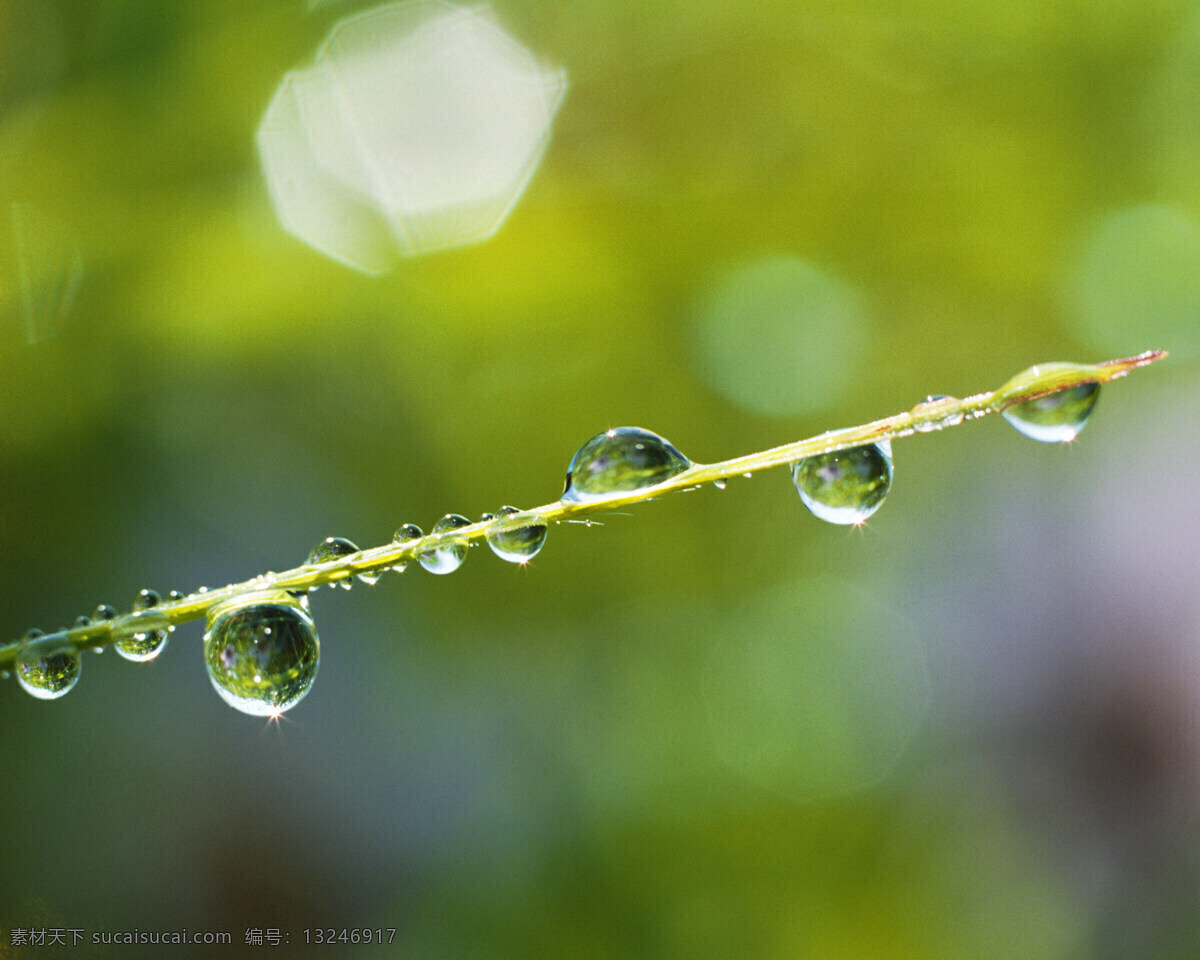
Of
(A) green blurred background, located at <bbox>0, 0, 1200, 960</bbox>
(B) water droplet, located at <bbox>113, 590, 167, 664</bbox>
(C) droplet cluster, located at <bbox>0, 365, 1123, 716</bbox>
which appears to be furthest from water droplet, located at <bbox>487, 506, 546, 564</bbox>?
(A) green blurred background, located at <bbox>0, 0, 1200, 960</bbox>

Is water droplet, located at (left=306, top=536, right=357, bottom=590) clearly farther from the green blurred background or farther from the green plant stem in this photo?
the green blurred background

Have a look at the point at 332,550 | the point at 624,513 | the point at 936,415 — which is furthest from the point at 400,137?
the point at 936,415

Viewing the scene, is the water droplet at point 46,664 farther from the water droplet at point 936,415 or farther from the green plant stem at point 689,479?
the water droplet at point 936,415

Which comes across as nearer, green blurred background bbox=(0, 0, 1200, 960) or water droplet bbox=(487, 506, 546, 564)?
water droplet bbox=(487, 506, 546, 564)

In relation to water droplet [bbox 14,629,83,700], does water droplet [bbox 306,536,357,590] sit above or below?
above

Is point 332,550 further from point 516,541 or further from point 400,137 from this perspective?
point 400,137

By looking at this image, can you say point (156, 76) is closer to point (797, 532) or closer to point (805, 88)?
point (805, 88)

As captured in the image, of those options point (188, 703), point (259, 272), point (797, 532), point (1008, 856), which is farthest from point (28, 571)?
point (1008, 856)

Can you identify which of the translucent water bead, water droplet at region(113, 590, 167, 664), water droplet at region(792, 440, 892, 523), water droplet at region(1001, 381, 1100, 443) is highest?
the translucent water bead
